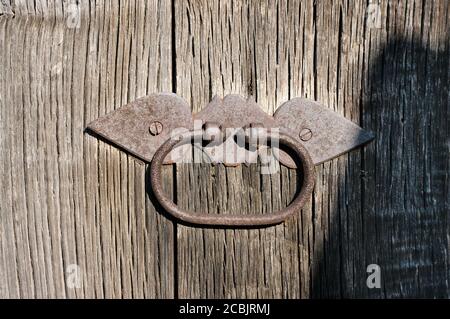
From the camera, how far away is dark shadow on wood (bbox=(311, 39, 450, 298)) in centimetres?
119

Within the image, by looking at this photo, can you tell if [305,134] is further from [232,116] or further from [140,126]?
[140,126]

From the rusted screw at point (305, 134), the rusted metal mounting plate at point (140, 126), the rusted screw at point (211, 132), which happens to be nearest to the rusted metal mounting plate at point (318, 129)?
the rusted screw at point (305, 134)

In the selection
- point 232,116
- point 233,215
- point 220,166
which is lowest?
point 233,215

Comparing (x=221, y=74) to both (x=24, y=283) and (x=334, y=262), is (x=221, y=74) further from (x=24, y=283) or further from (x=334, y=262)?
(x=24, y=283)

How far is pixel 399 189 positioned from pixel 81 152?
2.49 feet

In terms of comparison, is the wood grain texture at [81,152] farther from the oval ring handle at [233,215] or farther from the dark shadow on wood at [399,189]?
the dark shadow on wood at [399,189]

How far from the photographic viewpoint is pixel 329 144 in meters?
1.19

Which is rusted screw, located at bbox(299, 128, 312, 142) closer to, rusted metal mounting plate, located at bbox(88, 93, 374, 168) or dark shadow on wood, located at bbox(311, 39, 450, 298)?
rusted metal mounting plate, located at bbox(88, 93, 374, 168)

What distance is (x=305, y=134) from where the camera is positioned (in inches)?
46.8

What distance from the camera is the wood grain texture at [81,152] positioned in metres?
1.18

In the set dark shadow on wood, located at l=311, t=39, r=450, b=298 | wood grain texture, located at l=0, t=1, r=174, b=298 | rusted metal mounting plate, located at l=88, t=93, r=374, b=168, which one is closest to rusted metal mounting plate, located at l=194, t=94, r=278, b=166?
rusted metal mounting plate, located at l=88, t=93, r=374, b=168

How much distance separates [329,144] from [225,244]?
0.34 m

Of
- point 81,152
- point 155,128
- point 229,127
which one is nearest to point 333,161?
point 229,127
